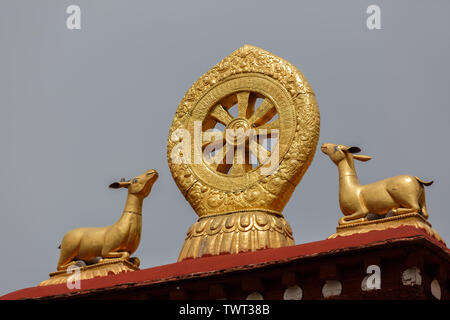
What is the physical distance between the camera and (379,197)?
14.0 meters

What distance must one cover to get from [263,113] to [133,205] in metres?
2.73

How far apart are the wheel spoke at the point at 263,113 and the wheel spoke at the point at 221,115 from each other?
1.62ft

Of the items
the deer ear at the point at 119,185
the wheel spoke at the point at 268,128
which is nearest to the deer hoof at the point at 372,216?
the wheel spoke at the point at 268,128

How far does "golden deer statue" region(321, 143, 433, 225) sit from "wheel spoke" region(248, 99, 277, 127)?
2025 mm

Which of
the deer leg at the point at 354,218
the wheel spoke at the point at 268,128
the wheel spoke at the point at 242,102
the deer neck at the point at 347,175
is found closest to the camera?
the deer leg at the point at 354,218

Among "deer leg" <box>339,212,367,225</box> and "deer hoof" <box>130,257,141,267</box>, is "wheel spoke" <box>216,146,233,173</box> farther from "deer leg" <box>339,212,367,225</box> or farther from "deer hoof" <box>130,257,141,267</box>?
"deer leg" <box>339,212,367,225</box>

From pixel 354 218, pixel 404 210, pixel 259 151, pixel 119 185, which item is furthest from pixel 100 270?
pixel 404 210

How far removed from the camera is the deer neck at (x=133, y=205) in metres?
16.0

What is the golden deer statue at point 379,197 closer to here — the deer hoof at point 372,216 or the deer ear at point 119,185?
the deer hoof at point 372,216

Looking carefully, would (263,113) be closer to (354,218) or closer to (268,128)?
(268,128)

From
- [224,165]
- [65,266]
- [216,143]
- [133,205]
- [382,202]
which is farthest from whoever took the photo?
[216,143]

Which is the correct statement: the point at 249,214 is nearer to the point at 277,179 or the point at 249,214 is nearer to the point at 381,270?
the point at 277,179

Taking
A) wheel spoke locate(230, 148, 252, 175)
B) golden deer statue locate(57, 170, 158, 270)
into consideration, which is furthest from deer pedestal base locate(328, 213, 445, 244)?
golden deer statue locate(57, 170, 158, 270)

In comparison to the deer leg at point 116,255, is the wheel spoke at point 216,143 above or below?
above
